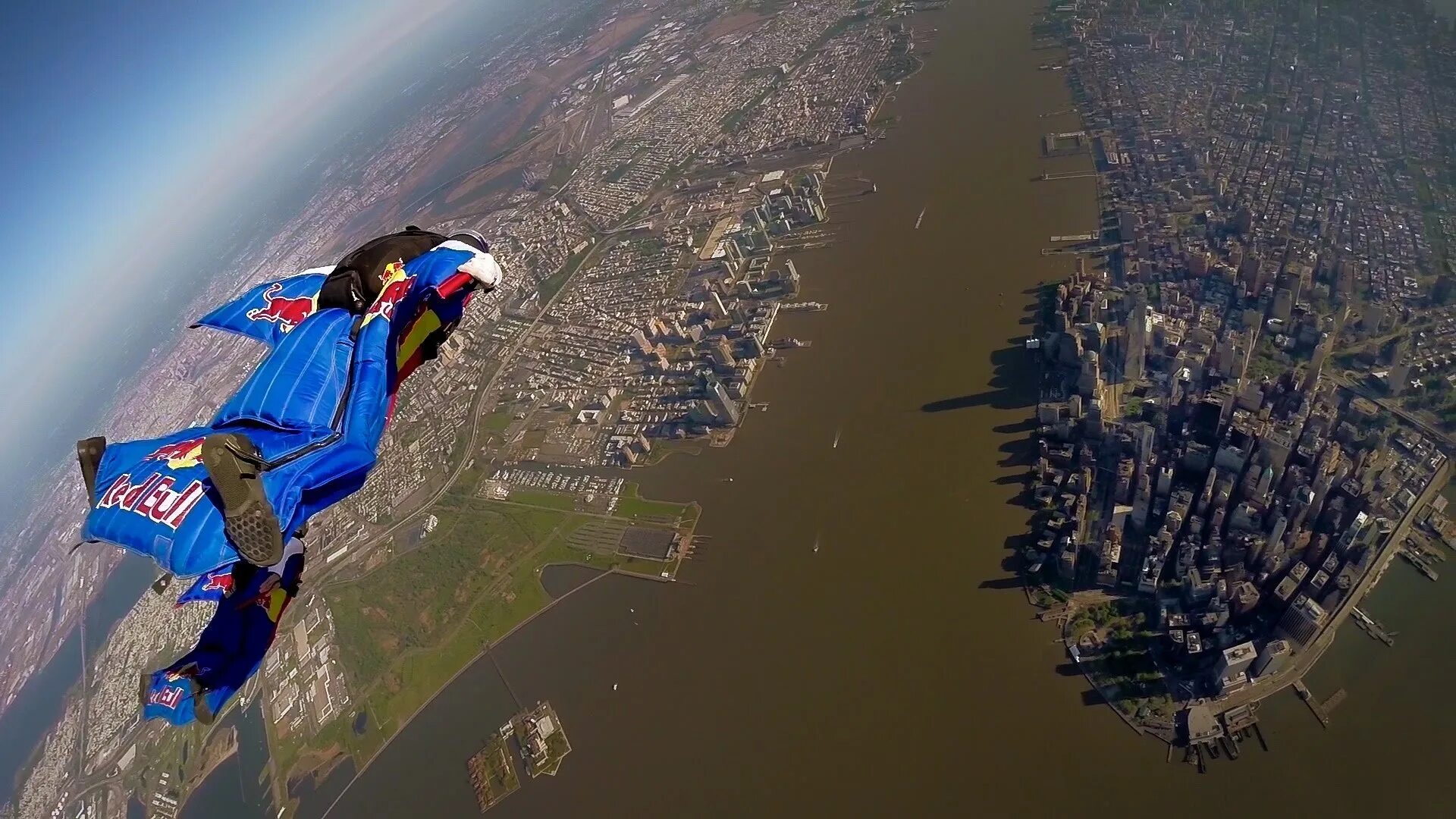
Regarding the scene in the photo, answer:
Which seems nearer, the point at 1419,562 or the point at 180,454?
the point at 180,454

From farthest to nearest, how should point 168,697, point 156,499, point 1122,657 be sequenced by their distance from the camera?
point 1122,657, point 168,697, point 156,499

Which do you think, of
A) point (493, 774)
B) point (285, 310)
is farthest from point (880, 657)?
point (285, 310)

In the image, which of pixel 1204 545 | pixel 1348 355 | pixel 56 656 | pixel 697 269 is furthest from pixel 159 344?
pixel 1348 355

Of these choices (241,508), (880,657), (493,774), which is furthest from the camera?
(493,774)

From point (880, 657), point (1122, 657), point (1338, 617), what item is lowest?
point (1338, 617)

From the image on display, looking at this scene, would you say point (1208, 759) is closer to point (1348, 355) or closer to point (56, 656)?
point (1348, 355)

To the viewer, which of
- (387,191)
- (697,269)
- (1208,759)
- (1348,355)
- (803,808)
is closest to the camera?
(1208,759)

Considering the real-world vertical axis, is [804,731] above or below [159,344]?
below

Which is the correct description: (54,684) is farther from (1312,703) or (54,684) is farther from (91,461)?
(1312,703)
